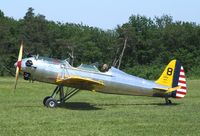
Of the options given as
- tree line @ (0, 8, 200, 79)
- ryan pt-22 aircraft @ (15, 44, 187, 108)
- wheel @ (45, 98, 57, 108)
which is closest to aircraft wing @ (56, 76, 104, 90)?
ryan pt-22 aircraft @ (15, 44, 187, 108)

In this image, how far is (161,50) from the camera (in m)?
81.2

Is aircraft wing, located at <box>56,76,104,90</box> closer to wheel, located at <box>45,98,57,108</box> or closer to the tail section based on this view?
wheel, located at <box>45,98,57,108</box>

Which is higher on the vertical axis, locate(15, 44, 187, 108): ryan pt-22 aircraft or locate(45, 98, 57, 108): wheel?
locate(15, 44, 187, 108): ryan pt-22 aircraft

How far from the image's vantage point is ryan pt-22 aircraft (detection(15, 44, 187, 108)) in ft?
51.6

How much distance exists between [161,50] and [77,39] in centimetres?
1602

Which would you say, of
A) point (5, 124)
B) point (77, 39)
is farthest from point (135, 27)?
point (5, 124)

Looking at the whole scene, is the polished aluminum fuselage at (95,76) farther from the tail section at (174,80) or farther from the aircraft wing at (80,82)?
the tail section at (174,80)

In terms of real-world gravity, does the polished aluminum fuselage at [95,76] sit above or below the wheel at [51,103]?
above

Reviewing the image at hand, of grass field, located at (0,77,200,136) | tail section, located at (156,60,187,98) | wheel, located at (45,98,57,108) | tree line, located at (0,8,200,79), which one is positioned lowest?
grass field, located at (0,77,200,136)

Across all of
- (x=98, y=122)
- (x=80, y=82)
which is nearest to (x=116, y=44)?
(x=80, y=82)

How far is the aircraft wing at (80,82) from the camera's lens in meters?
15.5

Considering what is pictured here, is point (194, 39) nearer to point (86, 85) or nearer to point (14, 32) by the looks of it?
point (14, 32)

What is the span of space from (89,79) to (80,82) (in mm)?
354

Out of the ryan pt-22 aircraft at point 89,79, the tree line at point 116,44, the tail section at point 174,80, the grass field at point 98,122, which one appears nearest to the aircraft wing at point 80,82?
the ryan pt-22 aircraft at point 89,79
